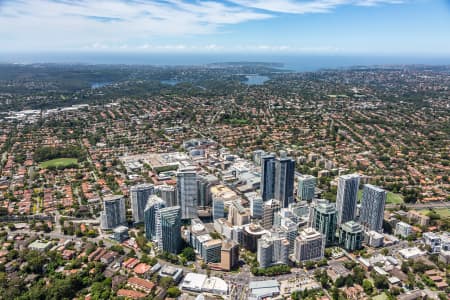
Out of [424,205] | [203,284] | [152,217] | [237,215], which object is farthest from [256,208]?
[424,205]

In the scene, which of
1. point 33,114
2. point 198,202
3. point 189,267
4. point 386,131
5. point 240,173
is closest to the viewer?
point 189,267

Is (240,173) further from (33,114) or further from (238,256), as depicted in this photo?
(33,114)

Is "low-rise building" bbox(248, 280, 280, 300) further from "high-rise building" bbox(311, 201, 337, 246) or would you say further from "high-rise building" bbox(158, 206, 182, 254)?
"high-rise building" bbox(158, 206, 182, 254)

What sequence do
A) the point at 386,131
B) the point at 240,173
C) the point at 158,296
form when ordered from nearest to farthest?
the point at 158,296 < the point at 240,173 < the point at 386,131

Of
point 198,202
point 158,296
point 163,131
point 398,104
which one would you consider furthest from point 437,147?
point 158,296

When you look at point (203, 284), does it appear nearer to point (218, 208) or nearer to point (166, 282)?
point (166, 282)

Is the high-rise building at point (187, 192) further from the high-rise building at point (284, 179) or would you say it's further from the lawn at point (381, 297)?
the lawn at point (381, 297)

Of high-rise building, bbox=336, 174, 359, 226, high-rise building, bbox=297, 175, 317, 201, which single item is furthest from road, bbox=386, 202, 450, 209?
high-rise building, bbox=297, 175, 317, 201
